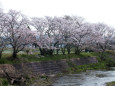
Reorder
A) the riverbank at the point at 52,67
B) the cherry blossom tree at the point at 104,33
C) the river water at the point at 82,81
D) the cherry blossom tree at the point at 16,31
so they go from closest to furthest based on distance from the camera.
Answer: the river water at the point at 82,81, the riverbank at the point at 52,67, the cherry blossom tree at the point at 16,31, the cherry blossom tree at the point at 104,33

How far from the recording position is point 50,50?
4112 cm

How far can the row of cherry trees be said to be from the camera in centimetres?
3138

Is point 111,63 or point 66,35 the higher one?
point 66,35

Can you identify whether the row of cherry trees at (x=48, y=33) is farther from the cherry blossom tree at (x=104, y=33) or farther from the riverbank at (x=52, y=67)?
the riverbank at (x=52, y=67)

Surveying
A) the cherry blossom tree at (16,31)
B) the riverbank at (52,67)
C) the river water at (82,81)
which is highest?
the cherry blossom tree at (16,31)

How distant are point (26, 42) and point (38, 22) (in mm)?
8047

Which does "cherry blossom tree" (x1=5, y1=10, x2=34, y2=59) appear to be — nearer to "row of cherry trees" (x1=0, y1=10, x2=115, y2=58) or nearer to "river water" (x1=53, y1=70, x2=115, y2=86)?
"row of cherry trees" (x1=0, y1=10, x2=115, y2=58)

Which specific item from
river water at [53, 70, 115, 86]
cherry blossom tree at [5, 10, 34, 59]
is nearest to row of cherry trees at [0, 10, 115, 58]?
cherry blossom tree at [5, 10, 34, 59]

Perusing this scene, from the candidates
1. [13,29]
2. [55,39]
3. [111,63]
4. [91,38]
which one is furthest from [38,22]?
[111,63]

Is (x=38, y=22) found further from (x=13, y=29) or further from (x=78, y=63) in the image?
(x=78, y=63)

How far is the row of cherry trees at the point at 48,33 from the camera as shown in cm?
3138

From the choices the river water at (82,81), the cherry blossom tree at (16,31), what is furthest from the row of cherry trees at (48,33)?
the river water at (82,81)

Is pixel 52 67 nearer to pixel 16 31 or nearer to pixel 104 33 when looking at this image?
pixel 16 31

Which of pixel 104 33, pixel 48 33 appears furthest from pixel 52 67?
pixel 104 33
